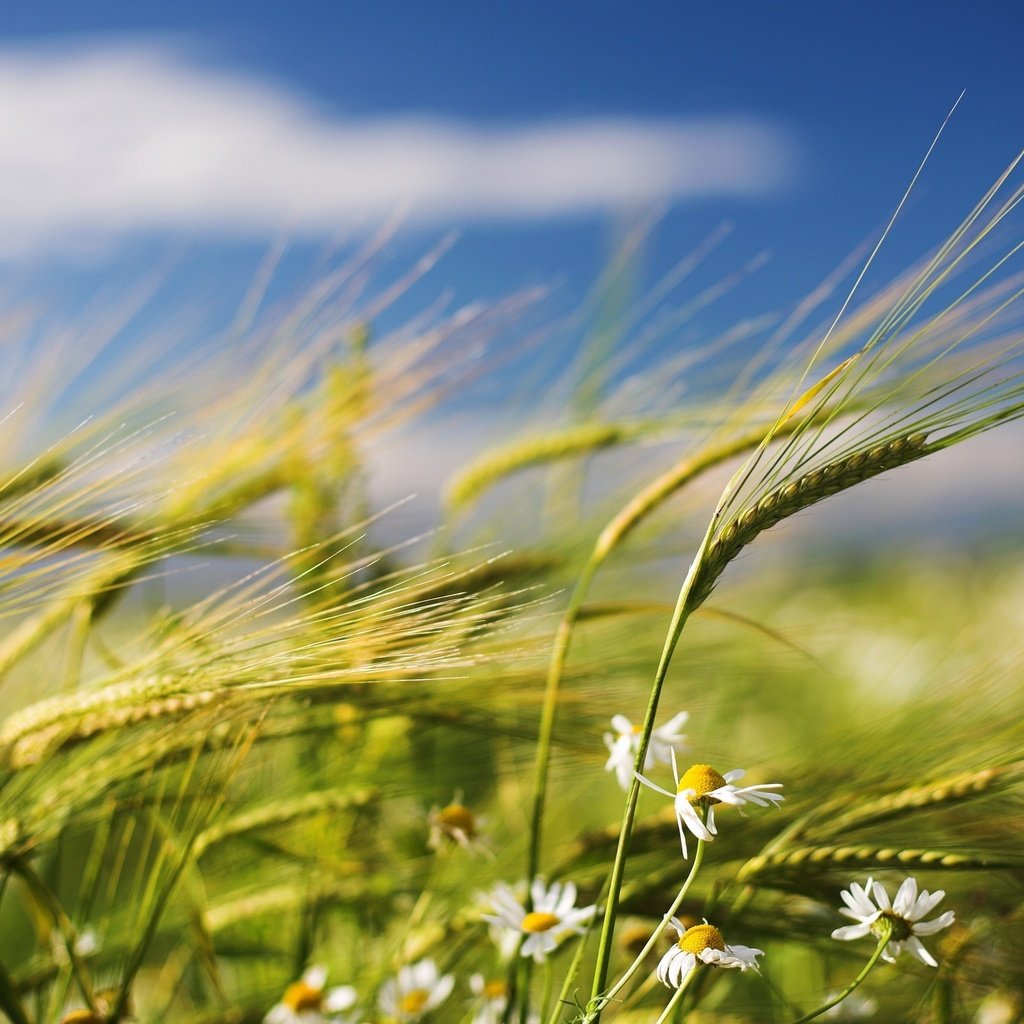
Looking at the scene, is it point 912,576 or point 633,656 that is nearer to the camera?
point 633,656

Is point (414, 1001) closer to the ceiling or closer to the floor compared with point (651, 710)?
closer to the floor

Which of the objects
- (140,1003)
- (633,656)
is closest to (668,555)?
(633,656)

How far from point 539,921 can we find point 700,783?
0.19 m

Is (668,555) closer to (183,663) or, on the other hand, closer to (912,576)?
(183,663)

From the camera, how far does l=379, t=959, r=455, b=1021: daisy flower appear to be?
2.39 feet

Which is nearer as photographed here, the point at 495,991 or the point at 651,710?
the point at 651,710

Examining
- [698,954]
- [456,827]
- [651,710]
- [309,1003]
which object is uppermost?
[651,710]

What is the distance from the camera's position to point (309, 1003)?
770 mm

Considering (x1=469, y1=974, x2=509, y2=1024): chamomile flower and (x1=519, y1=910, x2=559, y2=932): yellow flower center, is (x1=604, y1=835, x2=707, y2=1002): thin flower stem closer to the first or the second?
(x1=519, y1=910, x2=559, y2=932): yellow flower center

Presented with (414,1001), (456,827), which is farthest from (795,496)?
(414,1001)

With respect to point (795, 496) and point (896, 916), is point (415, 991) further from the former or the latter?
point (795, 496)

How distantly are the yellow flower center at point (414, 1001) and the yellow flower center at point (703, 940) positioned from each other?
35 cm

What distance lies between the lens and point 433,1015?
82 centimetres

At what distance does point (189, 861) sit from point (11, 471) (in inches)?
12.3
